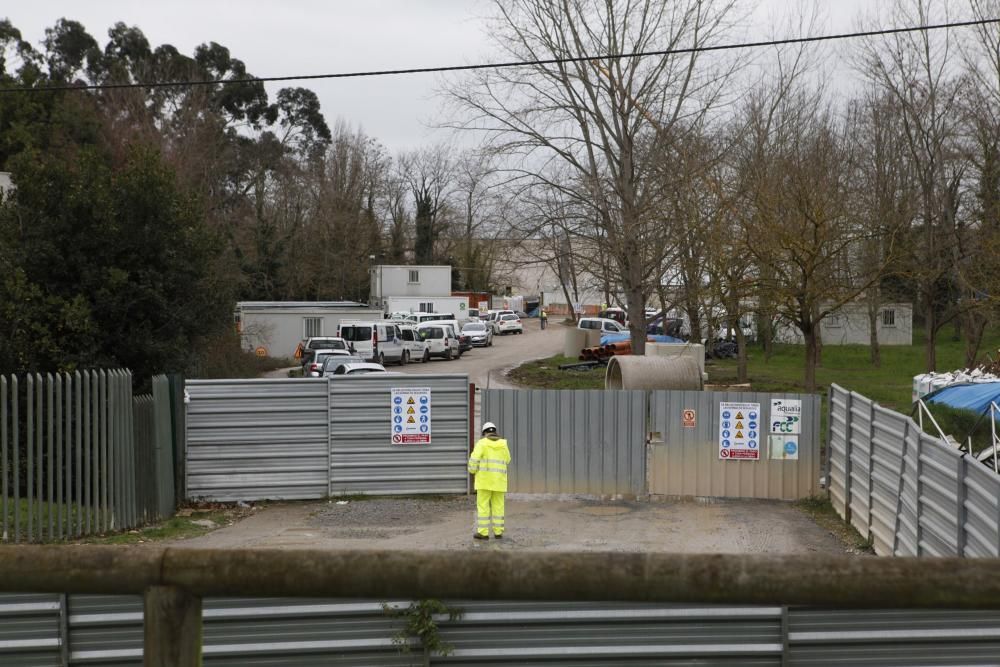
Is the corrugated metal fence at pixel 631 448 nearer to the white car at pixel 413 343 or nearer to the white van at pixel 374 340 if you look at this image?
the white van at pixel 374 340

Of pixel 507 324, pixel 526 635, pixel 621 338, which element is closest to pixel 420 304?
pixel 507 324

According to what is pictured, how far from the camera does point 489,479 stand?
1362 cm

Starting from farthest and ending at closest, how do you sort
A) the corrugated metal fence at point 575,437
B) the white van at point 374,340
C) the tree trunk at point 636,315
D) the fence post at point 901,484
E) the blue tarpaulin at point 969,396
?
the white van at point 374,340, the tree trunk at point 636,315, the corrugated metal fence at point 575,437, the blue tarpaulin at point 969,396, the fence post at point 901,484

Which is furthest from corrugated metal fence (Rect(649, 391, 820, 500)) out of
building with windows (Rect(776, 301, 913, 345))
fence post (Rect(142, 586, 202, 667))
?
building with windows (Rect(776, 301, 913, 345))

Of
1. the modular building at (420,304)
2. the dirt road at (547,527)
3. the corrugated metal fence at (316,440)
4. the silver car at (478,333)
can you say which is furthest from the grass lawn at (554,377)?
the modular building at (420,304)

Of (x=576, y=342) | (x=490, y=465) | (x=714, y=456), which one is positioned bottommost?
(x=714, y=456)

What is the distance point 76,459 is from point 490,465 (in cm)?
537

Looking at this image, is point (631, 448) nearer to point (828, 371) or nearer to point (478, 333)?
point (828, 371)

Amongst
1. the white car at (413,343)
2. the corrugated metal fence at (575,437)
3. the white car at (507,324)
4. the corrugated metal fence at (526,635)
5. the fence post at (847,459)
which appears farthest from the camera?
the white car at (507,324)

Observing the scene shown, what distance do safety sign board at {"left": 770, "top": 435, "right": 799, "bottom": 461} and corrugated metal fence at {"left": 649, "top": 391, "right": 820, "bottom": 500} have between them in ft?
0.18

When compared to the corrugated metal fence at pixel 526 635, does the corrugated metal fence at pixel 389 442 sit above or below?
below

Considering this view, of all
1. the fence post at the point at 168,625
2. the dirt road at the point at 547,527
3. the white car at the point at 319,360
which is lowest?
the dirt road at the point at 547,527

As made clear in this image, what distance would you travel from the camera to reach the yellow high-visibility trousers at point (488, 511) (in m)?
13.7

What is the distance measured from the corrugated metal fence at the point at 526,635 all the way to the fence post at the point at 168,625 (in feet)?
3.43
